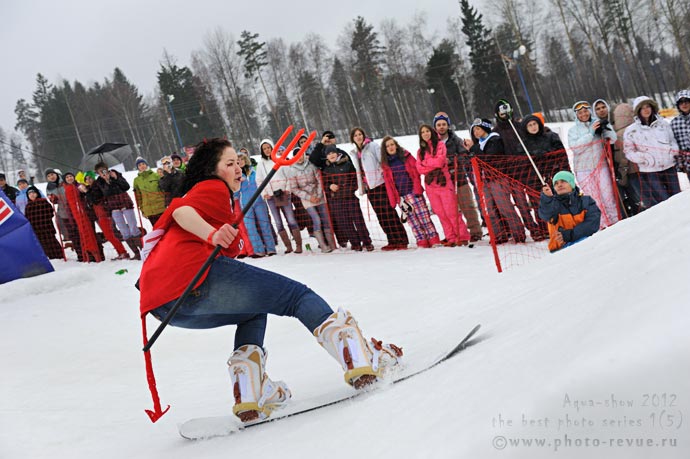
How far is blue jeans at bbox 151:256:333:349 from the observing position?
2.57m

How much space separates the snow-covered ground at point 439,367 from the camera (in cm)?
123

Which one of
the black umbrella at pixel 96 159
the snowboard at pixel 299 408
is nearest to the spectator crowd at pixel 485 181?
the snowboard at pixel 299 408

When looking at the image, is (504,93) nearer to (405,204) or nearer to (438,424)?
(405,204)

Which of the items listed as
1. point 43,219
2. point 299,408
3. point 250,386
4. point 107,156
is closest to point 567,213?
point 299,408

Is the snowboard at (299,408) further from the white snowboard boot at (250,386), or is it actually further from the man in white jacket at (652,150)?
the man in white jacket at (652,150)

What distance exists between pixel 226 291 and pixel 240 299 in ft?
0.26

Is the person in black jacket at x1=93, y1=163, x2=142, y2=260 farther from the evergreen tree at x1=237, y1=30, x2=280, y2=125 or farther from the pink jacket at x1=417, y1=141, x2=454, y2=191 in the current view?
the evergreen tree at x1=237, y1=30, x2=280, y2=125

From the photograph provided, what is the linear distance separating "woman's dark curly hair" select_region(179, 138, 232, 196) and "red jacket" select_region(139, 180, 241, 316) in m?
0.10

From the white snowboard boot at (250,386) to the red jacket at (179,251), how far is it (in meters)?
0.51

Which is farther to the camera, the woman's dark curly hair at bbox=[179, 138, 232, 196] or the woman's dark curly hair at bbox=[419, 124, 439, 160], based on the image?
the woman's dark curly hair at bbox=[419, 124, 439, 160]

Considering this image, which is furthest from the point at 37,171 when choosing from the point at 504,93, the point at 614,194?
the point at 614,194

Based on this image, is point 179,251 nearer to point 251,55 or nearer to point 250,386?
point 250,386

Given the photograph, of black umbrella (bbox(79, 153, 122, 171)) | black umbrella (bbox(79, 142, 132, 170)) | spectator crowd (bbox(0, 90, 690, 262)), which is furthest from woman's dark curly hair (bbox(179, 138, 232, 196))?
black umbrella (bbox(79, 153, 122, 171))

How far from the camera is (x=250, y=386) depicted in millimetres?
2758
